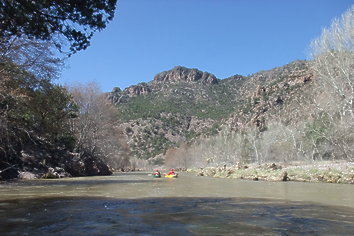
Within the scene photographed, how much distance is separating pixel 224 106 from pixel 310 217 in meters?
119

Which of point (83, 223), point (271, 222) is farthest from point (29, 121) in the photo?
point (271, 222)

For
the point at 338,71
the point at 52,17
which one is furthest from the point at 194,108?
the point at 52,17

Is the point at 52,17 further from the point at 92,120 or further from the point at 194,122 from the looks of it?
the point at 194,122

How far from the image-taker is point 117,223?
5.42m

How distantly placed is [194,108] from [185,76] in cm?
5114

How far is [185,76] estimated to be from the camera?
173 meters

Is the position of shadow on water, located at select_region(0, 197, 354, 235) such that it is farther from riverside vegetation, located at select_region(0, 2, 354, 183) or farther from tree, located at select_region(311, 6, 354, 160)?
tree, located at select_region(311, 6, 354, 160)

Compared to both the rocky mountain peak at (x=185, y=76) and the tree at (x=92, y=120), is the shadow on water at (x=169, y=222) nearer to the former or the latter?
the tree at (x=92, y=120)

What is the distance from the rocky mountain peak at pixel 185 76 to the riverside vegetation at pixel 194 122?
86 centimetres

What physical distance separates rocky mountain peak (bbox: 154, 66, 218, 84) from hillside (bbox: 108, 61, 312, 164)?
4.35m

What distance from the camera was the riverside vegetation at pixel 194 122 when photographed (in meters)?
17.3

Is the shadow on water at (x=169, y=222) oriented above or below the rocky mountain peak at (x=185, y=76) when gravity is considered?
below

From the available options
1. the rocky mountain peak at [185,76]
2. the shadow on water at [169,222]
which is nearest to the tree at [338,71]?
the shadow on water at [169,222]

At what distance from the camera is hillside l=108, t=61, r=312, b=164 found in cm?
9796
